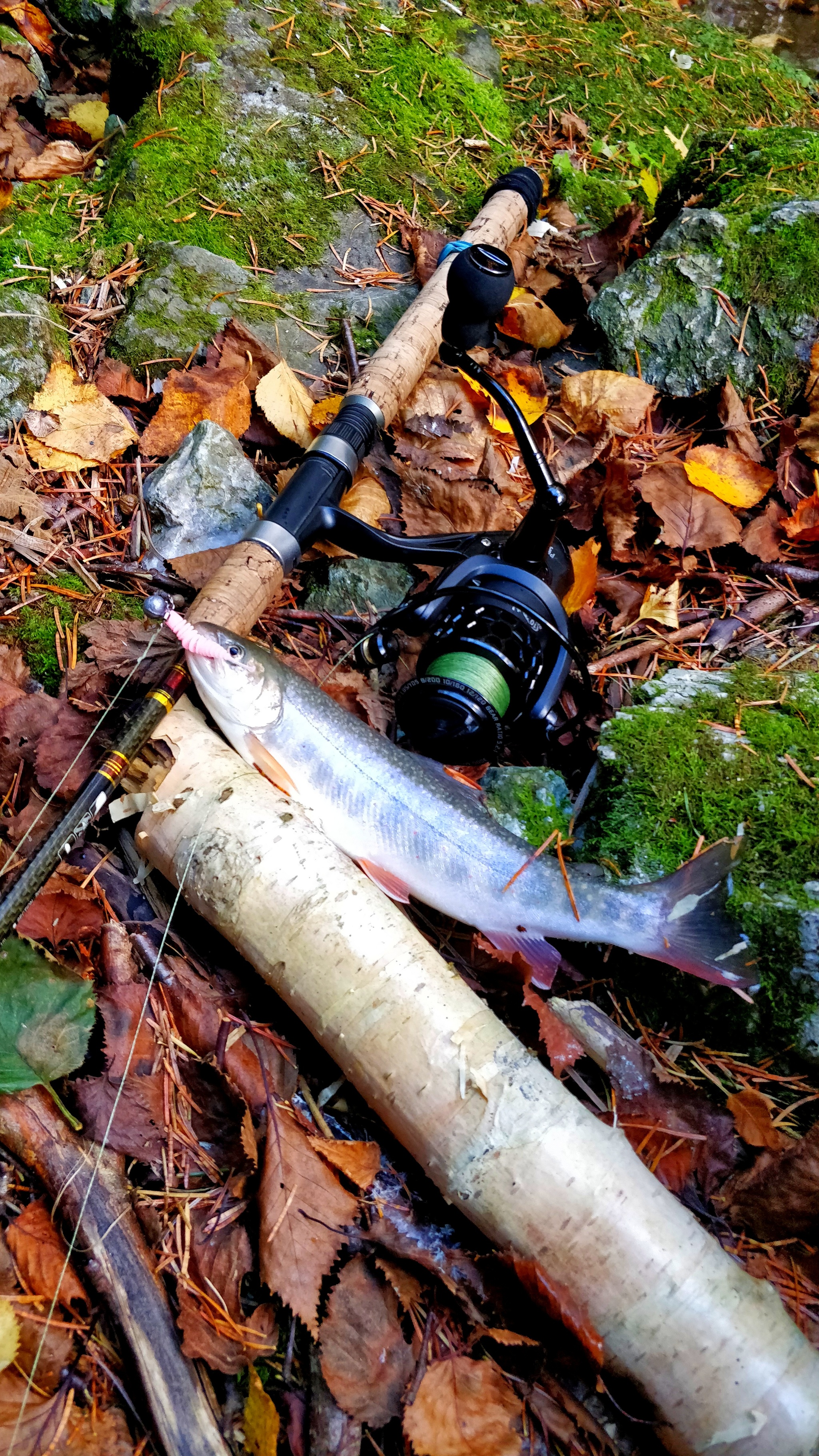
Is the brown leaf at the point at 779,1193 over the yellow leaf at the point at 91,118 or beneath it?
beneath

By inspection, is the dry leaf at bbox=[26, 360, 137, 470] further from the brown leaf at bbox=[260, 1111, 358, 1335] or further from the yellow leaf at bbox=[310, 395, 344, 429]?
the brown leaf at bbox=[260, 1111, 358, 1335]

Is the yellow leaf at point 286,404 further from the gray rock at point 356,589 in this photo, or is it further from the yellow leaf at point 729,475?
the yellow leaf at point 729,475

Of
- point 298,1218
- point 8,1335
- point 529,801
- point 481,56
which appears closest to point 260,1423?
point 298,1218

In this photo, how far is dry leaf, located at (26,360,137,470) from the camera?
10.9ft

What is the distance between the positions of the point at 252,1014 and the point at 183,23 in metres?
4.79

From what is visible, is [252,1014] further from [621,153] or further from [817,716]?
[621,153]

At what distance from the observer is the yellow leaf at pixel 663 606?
341cm

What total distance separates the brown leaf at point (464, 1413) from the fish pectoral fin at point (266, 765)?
5.09 ft

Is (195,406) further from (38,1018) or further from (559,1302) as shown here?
(559,1302)

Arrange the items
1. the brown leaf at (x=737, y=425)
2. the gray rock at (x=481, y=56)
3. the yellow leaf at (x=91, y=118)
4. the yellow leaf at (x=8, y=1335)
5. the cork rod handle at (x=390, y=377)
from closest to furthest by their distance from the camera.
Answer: the yellow leaf at (x=8, y=1335), the cork rod handle at (x=390, y=377), the brown leaf at (x=737, y=425), the yellow leaf at (x=91, y=118), the gray rock at (x=481, y=56)

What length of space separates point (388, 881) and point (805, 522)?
2226 mm

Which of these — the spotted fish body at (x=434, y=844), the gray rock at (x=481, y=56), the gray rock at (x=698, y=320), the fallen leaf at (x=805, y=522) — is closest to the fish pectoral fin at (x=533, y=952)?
the spotted fish body at (x=434, y=844)

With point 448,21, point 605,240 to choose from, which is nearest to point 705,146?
point 605,240

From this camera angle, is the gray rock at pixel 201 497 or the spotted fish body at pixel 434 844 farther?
the gray rock at pixel 201 497
